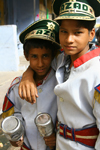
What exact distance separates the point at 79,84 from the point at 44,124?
41 centimetres

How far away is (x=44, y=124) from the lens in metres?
1.03

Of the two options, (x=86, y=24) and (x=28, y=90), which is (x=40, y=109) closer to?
(x=28, y=90)

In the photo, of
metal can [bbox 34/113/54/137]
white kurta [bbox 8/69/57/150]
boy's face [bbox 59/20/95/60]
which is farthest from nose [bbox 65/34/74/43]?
metal can [bbox 34/113/54/137]

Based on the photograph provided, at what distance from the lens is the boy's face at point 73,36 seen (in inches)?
36.2

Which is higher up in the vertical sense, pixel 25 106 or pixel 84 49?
pixel 84 49

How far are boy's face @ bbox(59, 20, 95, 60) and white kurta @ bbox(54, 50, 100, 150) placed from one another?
0.27ft

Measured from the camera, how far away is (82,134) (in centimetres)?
91

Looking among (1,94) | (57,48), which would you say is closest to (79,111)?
Result: (57,48)

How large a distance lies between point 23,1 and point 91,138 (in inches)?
303

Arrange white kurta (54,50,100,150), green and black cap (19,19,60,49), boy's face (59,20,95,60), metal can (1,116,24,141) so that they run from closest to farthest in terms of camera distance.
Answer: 1. white kurta (54,50,100,150)
2. boy's face (59,20,95,60)
3. metal can (1,116,24,141)
4. green and black cap (19,19,60,49)

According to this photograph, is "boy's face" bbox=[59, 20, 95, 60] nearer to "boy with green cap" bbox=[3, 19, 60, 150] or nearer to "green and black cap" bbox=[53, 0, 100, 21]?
"green and black cap" bbox=[53, 0, 100, 21]

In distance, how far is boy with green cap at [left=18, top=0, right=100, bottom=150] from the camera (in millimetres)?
844

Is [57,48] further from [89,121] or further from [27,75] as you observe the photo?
[89,121]

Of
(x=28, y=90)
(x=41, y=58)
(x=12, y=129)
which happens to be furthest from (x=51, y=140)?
(x=41, y=58)
